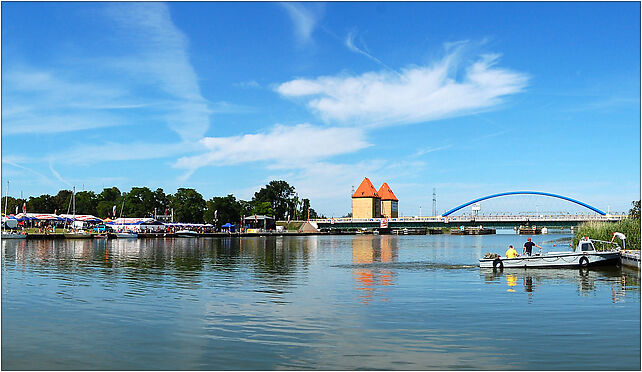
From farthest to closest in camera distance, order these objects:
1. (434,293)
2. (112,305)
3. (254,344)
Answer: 1. (434,293)
2. (112,305)
3. (254,344)

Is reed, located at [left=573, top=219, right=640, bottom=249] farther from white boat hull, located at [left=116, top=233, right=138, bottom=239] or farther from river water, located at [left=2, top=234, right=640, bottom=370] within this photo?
white boat hull, located at [left=116, top=233, right=138, bottom=239]

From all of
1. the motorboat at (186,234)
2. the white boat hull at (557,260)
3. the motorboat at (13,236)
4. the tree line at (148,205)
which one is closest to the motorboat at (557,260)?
the white boat hull at (557,260)

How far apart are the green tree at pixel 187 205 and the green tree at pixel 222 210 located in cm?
268

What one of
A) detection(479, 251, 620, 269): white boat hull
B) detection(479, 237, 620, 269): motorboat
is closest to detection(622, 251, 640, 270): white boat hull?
detection(479, 237, 620, 269): motorboat

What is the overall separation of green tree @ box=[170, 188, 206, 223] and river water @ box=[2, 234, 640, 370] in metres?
135

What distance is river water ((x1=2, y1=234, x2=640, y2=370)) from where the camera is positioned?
14.3m

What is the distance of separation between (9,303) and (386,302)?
49.6 ft

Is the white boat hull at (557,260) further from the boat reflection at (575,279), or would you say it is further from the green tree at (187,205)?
the green tree at (187,205)

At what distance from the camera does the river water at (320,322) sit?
46.9 feet

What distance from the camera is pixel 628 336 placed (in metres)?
16.9

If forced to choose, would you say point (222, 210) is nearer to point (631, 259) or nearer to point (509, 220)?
point (509, 220)

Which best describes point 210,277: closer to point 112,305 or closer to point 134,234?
point 112,305

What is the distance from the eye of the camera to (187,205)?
168125mm

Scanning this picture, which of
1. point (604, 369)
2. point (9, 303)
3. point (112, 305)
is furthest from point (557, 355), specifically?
point (9, 303)
